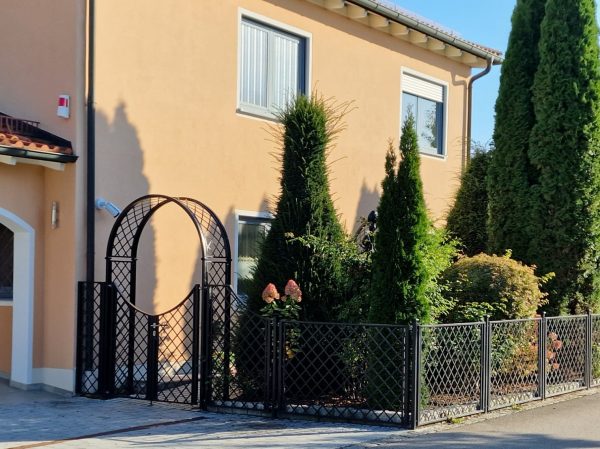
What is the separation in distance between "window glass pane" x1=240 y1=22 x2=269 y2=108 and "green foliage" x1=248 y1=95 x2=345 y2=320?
2368 millimetres

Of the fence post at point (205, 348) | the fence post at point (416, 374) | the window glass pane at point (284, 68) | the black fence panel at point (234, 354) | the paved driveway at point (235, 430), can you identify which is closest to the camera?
the paved driveway at point (235, 430)

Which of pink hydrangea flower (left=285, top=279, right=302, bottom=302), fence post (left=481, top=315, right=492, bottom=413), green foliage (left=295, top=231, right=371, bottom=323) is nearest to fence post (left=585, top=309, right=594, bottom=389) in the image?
fence post (left=481, top=315, right=492, bottom=413)

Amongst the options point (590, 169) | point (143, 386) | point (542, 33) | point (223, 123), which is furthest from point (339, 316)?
point (542, 33)

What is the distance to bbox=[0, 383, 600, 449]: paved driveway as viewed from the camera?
8117 mm

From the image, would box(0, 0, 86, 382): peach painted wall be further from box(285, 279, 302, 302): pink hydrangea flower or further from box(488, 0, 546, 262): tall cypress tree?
box(488, 0, 546, 262): tall cypress tree

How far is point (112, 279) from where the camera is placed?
36.3ft

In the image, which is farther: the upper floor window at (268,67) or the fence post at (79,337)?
the upper floor window at (268,67)

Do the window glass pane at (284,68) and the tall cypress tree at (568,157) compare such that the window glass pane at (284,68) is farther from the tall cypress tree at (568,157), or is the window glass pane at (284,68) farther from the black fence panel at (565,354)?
the black fence panel at (565,354)

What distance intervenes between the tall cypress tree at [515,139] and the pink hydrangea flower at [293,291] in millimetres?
4682

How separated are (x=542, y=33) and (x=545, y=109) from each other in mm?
1216

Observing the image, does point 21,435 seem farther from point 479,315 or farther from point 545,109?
point 545,109

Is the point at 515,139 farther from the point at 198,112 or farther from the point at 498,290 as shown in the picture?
the point at 198,112

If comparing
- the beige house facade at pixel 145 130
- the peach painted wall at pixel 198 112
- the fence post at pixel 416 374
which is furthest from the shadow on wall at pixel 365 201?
the fence post at pixel 416 374

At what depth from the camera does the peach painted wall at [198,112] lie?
36.6ft
